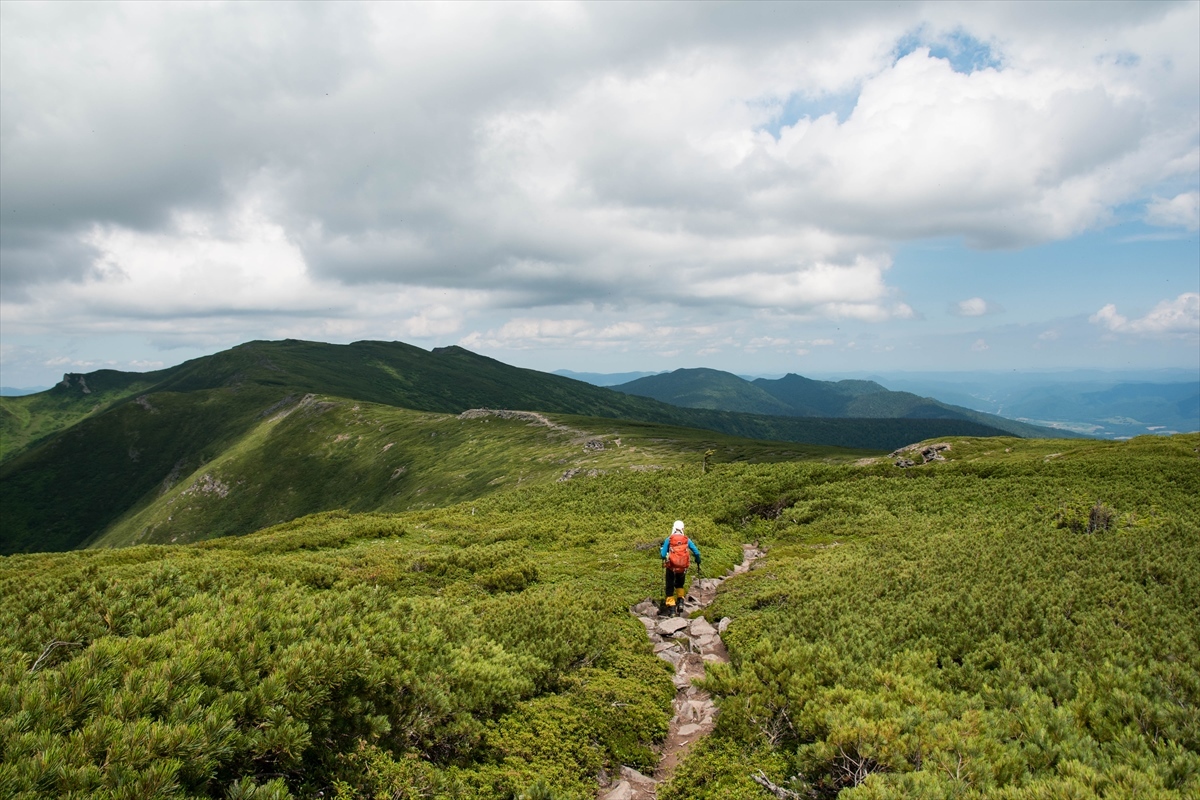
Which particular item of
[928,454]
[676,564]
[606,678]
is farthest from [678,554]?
[928,454]

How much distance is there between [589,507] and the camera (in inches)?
1747

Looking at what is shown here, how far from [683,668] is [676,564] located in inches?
168

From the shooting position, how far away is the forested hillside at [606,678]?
7969mm

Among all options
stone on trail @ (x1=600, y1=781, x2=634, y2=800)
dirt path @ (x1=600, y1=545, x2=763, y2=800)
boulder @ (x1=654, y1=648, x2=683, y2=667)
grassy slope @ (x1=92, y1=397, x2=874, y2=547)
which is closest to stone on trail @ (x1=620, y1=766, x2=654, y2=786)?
dirt path @ (x1=600, y1=545, x2=763, y2=800)

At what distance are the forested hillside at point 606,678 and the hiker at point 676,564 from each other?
4.96ft

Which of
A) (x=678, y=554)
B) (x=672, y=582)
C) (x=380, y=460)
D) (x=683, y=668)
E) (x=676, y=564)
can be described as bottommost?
(x=380, y=460)

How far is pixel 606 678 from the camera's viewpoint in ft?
48.0

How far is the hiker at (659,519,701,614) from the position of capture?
2054cm

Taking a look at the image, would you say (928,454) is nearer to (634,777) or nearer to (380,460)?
(634,777)

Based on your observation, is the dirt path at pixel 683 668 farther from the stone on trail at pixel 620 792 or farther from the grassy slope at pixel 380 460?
the grassy slope at pixel 380 460

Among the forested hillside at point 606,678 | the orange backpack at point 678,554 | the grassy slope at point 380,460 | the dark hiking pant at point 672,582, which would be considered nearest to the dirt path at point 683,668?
the forested hillside at point 606,678

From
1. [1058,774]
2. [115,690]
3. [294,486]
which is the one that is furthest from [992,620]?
[294,486]

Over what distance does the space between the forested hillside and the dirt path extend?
19.7 inches

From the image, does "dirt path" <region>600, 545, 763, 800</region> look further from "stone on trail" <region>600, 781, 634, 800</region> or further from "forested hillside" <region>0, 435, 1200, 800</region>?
"forested hillside" <region>0, 435, 1200, 800</region>
